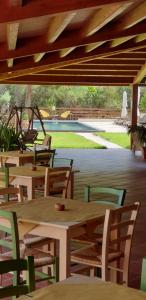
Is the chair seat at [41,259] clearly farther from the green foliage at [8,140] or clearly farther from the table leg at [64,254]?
the green foliage at [8,140]

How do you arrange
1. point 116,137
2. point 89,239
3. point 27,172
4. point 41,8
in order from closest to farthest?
point 89,239, point 41,8, point 27,172, point 116,137

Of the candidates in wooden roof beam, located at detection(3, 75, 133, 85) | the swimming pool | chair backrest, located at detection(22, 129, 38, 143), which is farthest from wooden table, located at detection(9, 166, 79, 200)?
the swimming pool

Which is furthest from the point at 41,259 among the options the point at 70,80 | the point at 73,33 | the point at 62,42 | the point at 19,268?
the point at 70,80

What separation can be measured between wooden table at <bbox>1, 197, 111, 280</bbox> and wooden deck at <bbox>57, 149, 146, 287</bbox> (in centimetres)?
87

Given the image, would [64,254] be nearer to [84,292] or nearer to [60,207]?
[60,207]

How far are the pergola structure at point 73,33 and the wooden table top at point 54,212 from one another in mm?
1545

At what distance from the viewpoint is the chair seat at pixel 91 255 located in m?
3.88

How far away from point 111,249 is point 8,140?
672 cm

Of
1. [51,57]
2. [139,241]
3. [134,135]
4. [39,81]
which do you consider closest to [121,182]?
[51,57]

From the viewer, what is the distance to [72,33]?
26.1 ft

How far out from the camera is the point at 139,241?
18.9 ft

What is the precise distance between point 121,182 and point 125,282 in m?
6.06

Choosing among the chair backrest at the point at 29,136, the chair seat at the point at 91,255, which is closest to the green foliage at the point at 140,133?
the chair backrest at the point at 29,136

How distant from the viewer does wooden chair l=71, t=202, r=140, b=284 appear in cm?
371
